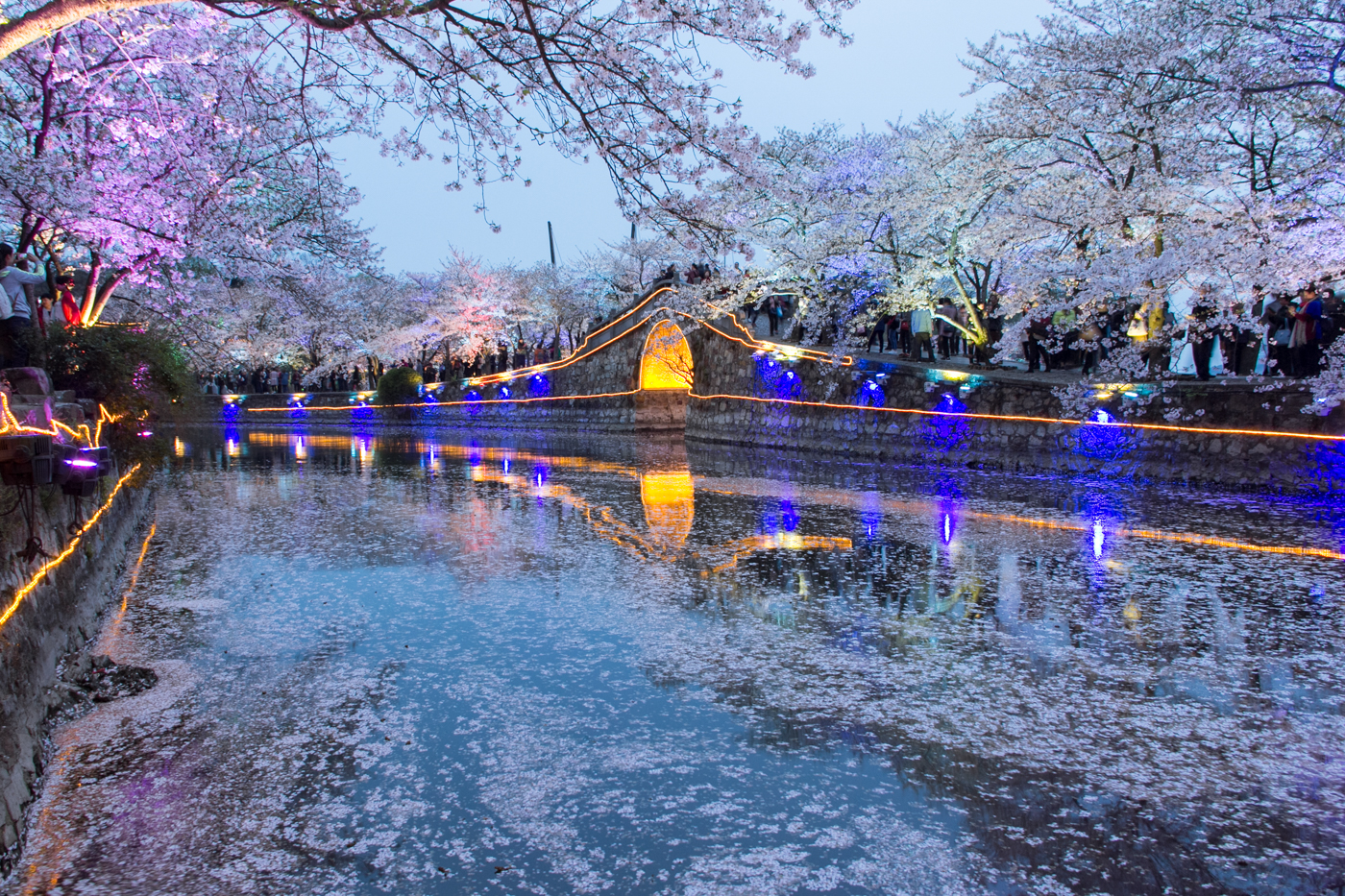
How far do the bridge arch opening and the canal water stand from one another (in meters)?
20.8

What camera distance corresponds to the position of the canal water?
260 cm

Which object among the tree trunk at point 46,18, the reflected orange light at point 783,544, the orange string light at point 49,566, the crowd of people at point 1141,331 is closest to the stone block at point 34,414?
the orange string light at point 49,566

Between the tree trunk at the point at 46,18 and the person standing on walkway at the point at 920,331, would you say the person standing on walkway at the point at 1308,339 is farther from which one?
the tree trunk at the point at 46,18

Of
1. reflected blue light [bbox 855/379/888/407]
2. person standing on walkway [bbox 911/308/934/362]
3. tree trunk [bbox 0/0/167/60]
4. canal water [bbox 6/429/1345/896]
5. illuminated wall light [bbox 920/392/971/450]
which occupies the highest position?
tree trunk [bbox 0/0/167/60]

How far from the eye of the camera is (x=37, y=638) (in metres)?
3.88

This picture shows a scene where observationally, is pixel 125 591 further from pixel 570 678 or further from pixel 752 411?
pixel 752 411

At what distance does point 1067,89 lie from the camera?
1364cm

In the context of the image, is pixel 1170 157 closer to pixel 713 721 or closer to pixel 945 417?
pixel 945 417

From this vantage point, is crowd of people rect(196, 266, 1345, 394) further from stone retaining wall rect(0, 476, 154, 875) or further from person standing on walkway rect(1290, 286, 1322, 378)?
stone retaining wall rect(0, 476, 154, 875)

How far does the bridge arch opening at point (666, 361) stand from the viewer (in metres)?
28.3

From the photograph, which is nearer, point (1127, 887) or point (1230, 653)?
point (1127, 887)

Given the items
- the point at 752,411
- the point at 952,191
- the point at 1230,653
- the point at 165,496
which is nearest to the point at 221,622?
the point at 1230,653

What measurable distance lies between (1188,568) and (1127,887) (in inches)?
193

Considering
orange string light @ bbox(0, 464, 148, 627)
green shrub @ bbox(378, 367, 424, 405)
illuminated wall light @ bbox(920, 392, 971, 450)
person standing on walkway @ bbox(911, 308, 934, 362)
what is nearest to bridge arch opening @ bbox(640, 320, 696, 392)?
person standing on walkway @ bbox(911, 308, 934, 362)
